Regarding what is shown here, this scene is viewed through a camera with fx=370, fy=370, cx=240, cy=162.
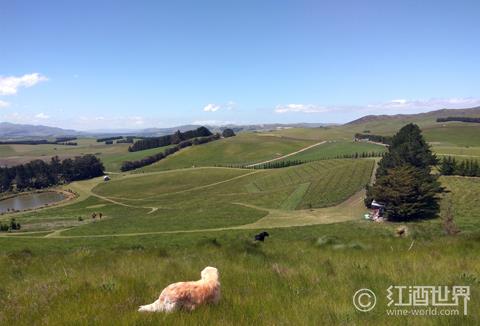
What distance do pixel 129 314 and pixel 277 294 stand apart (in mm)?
2866

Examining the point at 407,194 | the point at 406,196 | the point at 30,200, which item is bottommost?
the point at 30,200

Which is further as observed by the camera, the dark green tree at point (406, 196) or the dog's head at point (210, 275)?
the dark green tree at point (406, 196)

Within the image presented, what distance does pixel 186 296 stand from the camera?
6375 millimetres

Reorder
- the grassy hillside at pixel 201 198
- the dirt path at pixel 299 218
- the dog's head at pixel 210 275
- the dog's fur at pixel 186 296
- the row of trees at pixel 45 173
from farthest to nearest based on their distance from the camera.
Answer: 1. the row of trees at pixel 45 173
2. the grassy hillside at pixel 201 198
3. the dirt path at pixel 299 218
4. the dog's head at pixel 210 275
5. the dog's fur at pixel 186 296

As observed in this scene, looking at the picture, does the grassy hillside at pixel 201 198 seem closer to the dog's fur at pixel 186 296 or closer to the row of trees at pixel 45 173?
the row of trees at pixel 45 173

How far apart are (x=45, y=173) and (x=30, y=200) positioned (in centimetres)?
3576

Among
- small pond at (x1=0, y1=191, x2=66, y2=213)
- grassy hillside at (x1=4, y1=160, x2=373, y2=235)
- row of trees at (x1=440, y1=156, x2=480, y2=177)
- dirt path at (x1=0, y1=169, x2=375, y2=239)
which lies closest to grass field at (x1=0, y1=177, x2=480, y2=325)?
dirt path at (x1=0, y1=169, x2=375, y2=239)

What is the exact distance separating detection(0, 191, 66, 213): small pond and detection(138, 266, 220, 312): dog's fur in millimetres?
147098

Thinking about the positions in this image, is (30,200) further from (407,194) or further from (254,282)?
(254,282)

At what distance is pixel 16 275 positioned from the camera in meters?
11.7

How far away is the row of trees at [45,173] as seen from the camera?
181m

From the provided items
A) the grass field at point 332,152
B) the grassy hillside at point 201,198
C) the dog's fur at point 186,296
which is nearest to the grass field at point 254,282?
the dog's fur at point 186,296

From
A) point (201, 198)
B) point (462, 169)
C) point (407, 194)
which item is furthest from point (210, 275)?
point (201, 198)

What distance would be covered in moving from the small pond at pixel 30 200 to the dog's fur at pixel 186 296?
147 m
